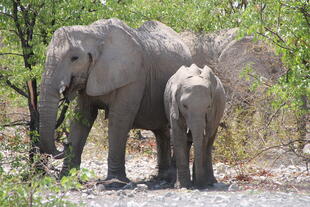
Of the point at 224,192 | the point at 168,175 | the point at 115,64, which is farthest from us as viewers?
the point at 168,175

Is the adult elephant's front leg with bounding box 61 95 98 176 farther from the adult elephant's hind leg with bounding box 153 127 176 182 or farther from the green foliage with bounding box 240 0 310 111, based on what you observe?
the green foliage with bounding box 240 0 310 111

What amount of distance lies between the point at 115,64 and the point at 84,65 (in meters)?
0.53

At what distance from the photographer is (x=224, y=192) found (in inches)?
352

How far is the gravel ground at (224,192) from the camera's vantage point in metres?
7.99

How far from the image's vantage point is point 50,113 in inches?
374

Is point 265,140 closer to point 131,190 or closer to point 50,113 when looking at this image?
point 131,190

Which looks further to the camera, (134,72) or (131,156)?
(131,156)

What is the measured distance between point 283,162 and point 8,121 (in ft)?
16.5

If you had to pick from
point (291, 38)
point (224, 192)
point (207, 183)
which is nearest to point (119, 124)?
point (207, 183)

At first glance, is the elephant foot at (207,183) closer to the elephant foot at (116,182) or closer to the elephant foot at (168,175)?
the elephant foot at (168,175)

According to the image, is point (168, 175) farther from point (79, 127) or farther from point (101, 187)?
point (101, 187)

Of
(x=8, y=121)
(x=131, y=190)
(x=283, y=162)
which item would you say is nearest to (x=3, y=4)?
(x=8, y=121)

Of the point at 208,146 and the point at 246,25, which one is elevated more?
the point at 246,25

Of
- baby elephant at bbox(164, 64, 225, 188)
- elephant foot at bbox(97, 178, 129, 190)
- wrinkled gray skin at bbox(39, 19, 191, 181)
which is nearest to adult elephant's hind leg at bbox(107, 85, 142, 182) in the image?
wrinkled gray skin at bbox(39, 19, 191, 181)
